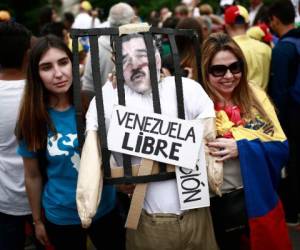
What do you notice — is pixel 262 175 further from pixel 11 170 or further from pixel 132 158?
pixel 11 170

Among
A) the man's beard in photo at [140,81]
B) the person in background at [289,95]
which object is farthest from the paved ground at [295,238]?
the man's beard in photo at [140,81]

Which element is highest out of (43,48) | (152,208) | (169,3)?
(169,3)

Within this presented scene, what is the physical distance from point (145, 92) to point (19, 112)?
0.79 meters

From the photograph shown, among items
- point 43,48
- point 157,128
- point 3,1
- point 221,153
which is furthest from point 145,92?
point 3,1

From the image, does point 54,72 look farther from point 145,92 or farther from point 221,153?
point 221,153

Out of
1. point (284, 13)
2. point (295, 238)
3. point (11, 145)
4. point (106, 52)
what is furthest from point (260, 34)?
point (11, 145)

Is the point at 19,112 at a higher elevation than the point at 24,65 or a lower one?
lower

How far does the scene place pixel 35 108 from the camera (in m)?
2.49

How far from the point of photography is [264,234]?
8.26 feet

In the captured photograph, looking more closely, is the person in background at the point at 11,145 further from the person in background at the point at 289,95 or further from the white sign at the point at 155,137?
the person in background at the point at 289,95

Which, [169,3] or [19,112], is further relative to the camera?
[169,3]

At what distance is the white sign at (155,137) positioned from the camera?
212 cm

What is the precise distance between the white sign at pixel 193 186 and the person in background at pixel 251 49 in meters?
2.51

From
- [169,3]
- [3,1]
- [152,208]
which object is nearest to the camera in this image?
[152,208]
